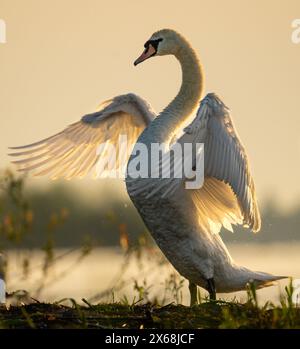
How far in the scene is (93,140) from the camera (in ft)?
33.1

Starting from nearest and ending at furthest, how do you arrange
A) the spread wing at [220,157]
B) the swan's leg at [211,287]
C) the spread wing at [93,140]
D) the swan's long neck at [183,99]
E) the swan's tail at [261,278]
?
the spread wing at [220,157] → the swan's leg at [211,287] → the swan's long neck at [183,99] → the swan's tail at [261,278] → the spread wing at [93,140]

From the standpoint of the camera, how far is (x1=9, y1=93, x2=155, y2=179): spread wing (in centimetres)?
971

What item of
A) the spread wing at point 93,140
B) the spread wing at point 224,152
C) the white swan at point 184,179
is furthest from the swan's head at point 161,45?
the spread wing at point 224,152

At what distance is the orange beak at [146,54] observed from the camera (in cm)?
972

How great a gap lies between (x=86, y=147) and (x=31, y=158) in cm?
73

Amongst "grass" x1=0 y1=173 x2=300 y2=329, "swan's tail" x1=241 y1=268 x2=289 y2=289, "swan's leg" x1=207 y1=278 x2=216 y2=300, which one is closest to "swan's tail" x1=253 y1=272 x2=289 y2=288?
"swan's tail" x1=241 y1=268 x2=289 y2=289

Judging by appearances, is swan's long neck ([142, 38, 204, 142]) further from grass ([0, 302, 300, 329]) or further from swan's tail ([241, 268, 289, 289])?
grass ([0, 302, 300, 329])

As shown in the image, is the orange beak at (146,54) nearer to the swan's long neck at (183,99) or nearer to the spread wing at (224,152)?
the swan's long neck at (183,99)

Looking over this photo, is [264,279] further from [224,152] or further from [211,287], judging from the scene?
[224,152]

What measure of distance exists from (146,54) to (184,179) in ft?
5.03

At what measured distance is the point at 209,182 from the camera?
29.2ft

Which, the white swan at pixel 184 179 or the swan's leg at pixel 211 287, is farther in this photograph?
the swan's leg at pixel 211 287
